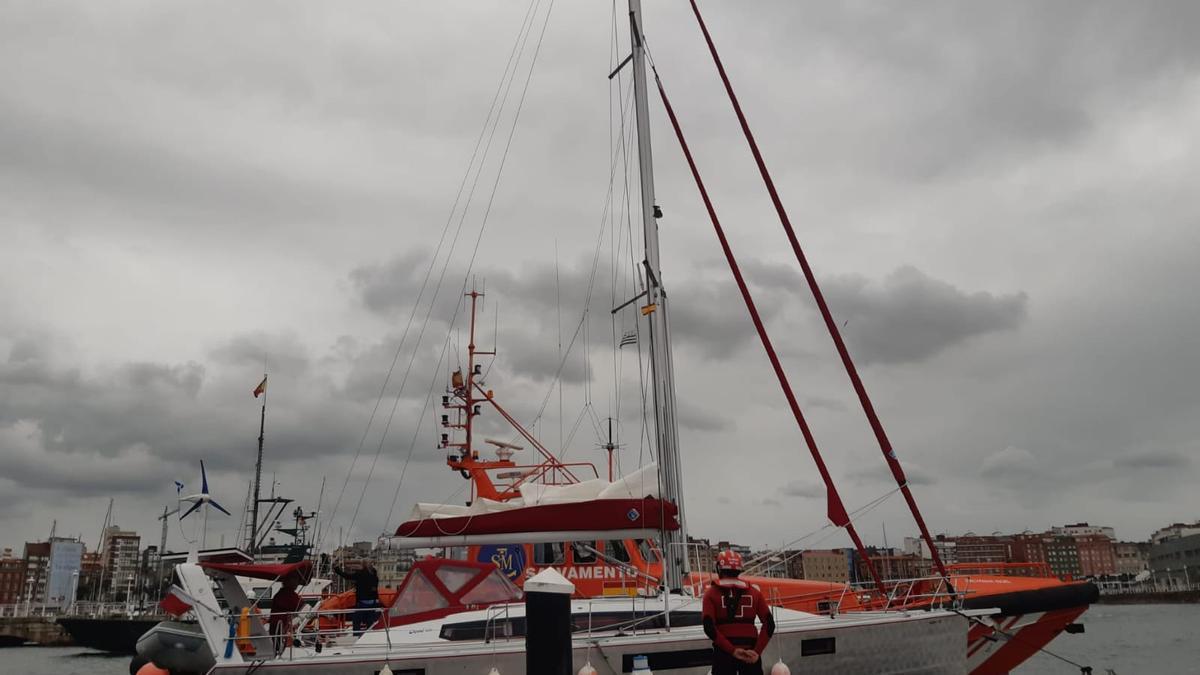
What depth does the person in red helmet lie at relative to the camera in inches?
276

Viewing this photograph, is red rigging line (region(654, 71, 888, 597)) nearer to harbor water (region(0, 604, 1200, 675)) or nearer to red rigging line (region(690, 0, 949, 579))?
red rigging line (region(690, 0, 949, 579))

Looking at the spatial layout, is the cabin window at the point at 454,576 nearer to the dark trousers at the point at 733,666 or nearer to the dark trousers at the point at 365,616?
the dark trousers at the point at 365,616

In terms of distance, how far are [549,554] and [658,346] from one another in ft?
14.4

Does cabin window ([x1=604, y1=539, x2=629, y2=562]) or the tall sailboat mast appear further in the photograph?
cabin window ([x1=604, y1=539, x2=629, y2=562])

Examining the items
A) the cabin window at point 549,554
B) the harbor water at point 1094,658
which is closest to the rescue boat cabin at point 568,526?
the cabin window at point 549,554

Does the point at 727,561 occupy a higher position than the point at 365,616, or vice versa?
→ the point at 727,561

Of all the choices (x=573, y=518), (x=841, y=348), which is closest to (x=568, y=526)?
(x=573, y=518)

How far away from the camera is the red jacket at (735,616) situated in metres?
7.04

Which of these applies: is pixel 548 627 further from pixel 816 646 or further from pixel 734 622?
pixel 816 646

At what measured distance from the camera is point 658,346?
11.9 metres


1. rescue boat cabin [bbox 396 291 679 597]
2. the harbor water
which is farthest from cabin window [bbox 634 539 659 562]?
the harbor water

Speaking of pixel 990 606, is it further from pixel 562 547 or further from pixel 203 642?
pixel 203 642

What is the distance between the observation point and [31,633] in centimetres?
6031

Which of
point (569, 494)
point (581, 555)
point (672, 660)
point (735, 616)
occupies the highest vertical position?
point (569, 494)
